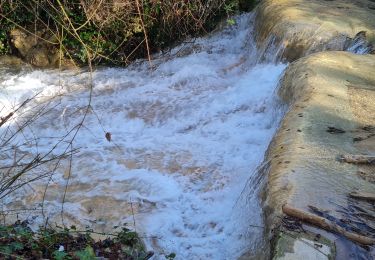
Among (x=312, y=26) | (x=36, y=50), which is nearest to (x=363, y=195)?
(x=312, y=26)

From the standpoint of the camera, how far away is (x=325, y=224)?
8.49 feet

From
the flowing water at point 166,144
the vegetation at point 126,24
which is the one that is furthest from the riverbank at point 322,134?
the vegetation at point 126,24

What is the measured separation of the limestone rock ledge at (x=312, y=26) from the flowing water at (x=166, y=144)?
33 centimetres

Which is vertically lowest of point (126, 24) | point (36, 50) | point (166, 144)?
point (166, 144)

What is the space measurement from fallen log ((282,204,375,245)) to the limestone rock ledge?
397 cm

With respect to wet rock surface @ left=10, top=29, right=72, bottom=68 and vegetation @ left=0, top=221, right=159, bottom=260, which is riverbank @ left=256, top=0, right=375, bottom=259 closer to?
vegetation @ left=0, top=221, right=159, bottom=260

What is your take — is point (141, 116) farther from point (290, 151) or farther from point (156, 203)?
point (290, 151)

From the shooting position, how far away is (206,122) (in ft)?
19.2

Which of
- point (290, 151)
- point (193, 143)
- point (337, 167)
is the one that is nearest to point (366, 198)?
point (337, 167)

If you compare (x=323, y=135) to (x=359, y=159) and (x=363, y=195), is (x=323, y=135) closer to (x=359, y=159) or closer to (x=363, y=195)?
(x=359, y=159)

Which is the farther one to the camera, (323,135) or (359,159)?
(323,135)

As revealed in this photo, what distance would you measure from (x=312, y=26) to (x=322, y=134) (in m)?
3.36

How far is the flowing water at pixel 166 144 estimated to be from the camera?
3.96m

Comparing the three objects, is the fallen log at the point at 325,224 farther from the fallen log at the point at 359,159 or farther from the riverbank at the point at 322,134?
the fallen log at the point at 359,159
